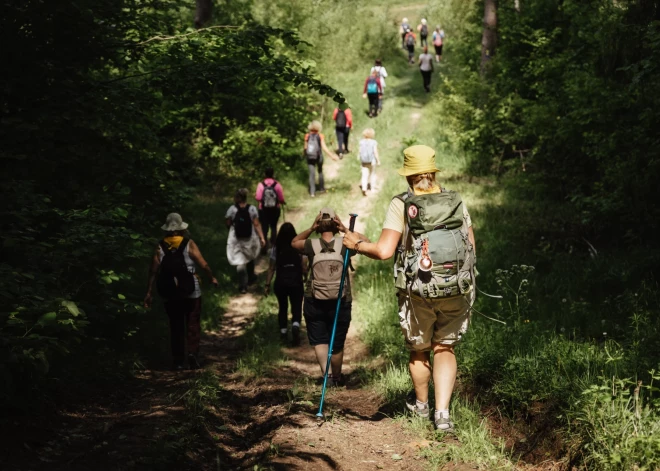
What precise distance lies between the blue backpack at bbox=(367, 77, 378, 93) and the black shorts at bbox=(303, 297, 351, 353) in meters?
19.0

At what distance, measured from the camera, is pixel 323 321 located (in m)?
7.19

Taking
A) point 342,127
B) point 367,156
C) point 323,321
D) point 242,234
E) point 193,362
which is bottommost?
point 193,362

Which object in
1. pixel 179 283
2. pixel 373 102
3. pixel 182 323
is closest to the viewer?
pixel 179 283

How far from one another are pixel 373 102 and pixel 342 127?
5277 mm

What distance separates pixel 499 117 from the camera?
17.9 m

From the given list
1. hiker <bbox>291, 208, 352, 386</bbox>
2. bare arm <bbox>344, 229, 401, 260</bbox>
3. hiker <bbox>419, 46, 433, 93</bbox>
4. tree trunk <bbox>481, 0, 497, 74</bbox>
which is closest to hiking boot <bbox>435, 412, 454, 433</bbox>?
bare arm <bbox>344, 229, 401, 260</bbox>

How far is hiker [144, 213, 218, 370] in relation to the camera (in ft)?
26.6

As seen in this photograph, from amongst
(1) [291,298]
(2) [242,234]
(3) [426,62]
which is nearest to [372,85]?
(3) [426,62]

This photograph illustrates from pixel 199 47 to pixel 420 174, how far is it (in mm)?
4305

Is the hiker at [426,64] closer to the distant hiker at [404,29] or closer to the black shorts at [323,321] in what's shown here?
the distant hiker at [404,29]

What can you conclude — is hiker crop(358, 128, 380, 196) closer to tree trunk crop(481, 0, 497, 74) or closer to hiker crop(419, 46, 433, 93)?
tree trunk crop(481, 0, 497, 74)

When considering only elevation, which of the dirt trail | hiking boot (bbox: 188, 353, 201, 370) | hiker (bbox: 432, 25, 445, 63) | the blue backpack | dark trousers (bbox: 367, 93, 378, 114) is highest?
hiker (bbox: 432, 25, 445, 63)

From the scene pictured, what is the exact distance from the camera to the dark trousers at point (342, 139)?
70.6ft

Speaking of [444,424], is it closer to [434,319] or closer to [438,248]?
[434,319]
